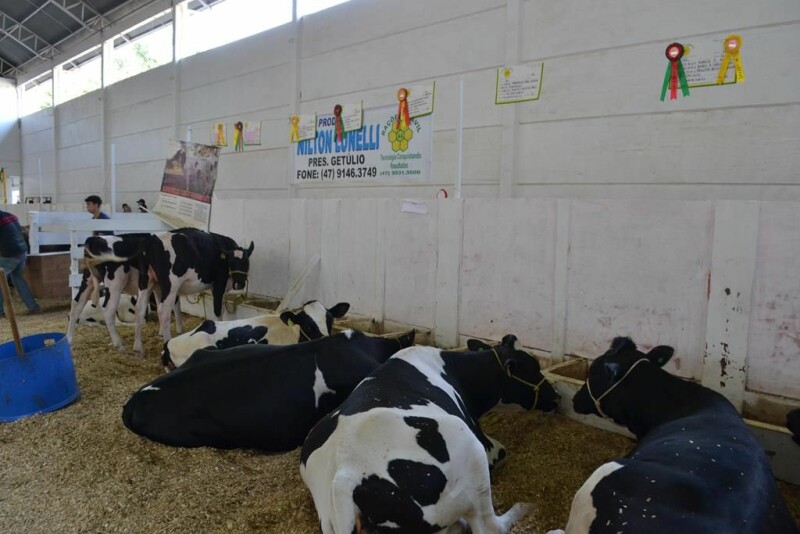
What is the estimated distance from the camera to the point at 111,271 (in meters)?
5.15

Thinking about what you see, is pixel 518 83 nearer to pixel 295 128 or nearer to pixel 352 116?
pixel 352 116

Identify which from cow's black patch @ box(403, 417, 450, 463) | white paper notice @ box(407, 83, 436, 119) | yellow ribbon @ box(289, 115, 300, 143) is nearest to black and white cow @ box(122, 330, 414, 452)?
cow's black patch @ box(403, 417, 450, 463)

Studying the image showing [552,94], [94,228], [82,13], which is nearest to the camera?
[552,94]

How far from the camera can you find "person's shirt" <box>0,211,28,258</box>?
21.4 feet

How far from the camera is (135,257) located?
5.11 m

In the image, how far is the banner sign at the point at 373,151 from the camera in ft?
19.3

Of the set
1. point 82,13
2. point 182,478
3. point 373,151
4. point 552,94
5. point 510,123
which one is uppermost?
point 82,13

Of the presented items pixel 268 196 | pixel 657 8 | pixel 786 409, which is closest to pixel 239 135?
pixel 268 196

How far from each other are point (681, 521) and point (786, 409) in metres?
1.72

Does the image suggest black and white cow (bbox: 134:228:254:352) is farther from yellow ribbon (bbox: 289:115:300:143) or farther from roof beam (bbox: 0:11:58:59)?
roof beam (bbox: 0:11:58:59)

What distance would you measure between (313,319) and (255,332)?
47 cm

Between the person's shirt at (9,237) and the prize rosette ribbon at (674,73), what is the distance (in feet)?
24.3

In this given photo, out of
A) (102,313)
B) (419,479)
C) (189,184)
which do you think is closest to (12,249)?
(102,313)

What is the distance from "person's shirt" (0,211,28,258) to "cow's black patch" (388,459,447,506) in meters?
6.93
